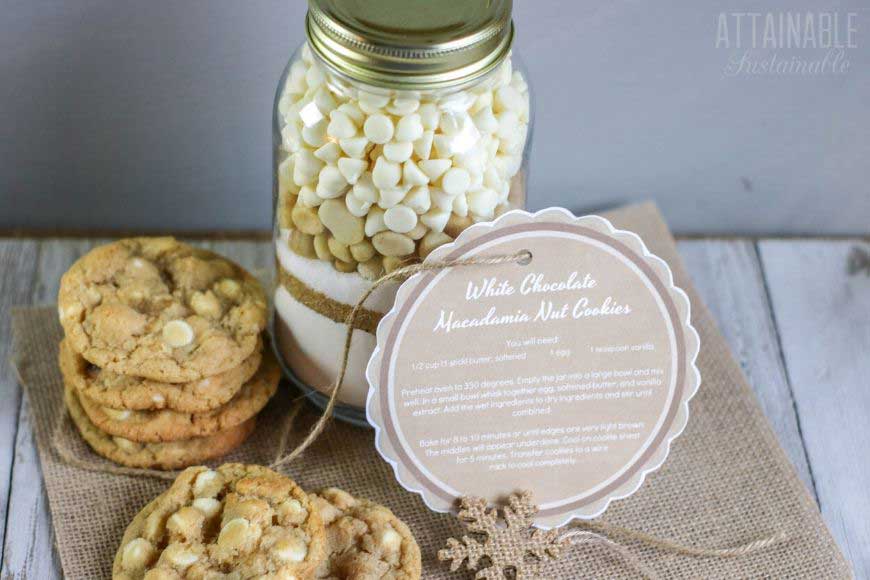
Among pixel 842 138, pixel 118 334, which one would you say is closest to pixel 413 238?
pixel 118 334

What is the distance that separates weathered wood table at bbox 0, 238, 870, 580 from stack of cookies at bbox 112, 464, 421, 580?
14 cm

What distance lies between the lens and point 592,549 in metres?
1.12

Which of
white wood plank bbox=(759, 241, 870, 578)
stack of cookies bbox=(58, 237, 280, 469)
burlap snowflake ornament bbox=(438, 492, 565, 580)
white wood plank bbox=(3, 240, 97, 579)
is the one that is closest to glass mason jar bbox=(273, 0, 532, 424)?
stack of cookies bbox=(58, 237, 280, 469)

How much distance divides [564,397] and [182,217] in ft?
2.21

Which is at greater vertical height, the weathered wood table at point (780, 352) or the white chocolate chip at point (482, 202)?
the white chocolate chip at point (482, 202)

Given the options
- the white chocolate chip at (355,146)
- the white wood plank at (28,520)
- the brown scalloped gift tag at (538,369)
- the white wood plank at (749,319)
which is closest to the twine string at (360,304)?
the brown scalloped gift tag at (538,369)

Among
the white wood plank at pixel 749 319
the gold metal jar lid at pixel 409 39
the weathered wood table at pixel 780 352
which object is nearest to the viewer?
the gold metal jar lid at pixel 409 39

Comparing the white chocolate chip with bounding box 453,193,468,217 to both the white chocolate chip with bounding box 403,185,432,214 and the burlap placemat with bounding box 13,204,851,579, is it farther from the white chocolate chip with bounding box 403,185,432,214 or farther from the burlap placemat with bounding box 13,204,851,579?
the burlap placemat with bounding box 13,204,851,579

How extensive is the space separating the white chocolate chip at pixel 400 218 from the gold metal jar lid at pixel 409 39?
12 centimetres

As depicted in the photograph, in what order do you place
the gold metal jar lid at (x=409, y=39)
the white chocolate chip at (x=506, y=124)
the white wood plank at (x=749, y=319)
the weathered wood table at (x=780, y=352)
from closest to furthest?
1. the gold metal jar lid at (x=409, y=39)
2. the white chocolate chip at (x=506, y=124)
3. the weathered wood table at (x=780, y=352)
4. the white wood plank at (x=749, y=319)

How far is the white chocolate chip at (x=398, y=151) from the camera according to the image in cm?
99

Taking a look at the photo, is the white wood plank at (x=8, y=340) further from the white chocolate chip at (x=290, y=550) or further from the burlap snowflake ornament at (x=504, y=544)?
the burlap snowflake ornament at (x=504, y=544)

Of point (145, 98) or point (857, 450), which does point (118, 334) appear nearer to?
point (145, 98)

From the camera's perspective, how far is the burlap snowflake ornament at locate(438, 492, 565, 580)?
1.07 meters
